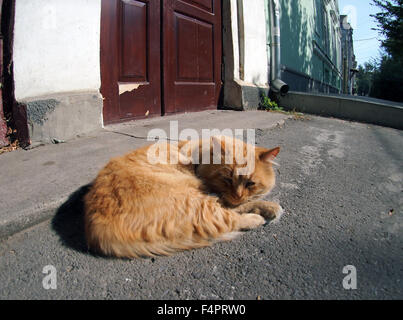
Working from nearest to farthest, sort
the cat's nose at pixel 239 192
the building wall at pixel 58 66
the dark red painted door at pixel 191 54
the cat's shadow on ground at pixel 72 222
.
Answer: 1. the cat's shadow on ground at pixel 72 222
2. the cat's nose at pixel 239 192
3. the building wall at pixel 58 66
4. the dark red painted door at pixel 191 54

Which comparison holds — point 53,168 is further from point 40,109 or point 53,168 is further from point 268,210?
point 268,210

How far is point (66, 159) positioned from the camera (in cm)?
268

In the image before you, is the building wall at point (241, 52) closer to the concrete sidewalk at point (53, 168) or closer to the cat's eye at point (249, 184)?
the concrete sidewalk at point (53, 168)

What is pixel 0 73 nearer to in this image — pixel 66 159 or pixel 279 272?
pixel 66 159

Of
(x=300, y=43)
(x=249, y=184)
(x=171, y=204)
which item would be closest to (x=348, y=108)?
(x=300, y=43)

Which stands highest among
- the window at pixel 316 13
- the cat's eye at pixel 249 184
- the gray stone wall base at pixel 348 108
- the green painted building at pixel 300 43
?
the window at pixel 316 13

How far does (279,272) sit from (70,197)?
4.87 feet

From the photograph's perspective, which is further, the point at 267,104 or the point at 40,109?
the point at 267,104

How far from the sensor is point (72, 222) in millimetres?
2059

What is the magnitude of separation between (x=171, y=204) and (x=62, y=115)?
2.12m

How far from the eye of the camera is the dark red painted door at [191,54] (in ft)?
15.1

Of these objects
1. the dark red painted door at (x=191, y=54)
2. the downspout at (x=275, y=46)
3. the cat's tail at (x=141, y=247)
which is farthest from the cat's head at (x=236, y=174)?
the downspout at (x=275, y=46)

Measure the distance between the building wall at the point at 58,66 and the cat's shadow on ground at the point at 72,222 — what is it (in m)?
1.22

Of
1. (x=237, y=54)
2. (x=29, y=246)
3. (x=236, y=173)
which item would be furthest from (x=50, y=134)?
(x=237, y=54)
